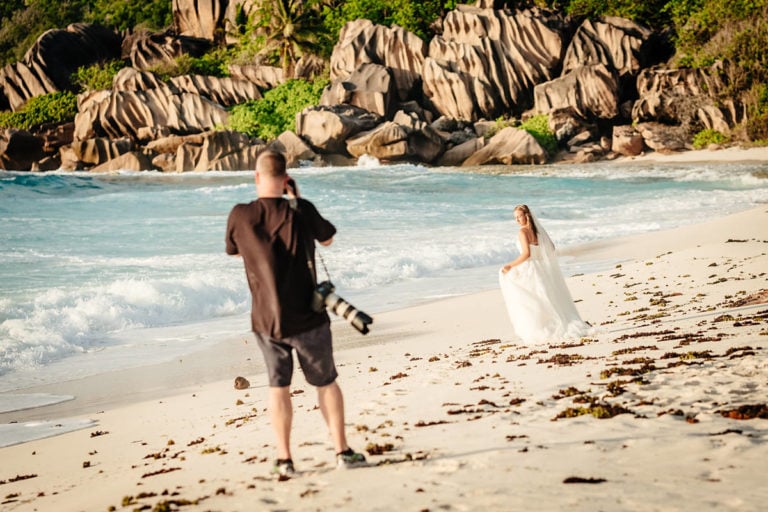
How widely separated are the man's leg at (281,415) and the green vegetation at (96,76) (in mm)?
56626

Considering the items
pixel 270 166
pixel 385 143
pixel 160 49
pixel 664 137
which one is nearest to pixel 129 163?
pixel 385 143

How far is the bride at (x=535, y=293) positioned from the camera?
27.7 feet

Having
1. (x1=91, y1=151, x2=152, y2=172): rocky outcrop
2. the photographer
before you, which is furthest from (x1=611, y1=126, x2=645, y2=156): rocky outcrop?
the photographer

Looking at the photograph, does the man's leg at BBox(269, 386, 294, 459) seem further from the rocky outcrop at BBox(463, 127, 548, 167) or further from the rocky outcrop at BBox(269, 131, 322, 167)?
the rocky outcrop at BBox(463, 127, 548, 167)

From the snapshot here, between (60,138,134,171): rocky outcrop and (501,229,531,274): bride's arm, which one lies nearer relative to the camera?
(501,229,531,274): bride's arm

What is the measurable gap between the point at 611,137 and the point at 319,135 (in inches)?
674

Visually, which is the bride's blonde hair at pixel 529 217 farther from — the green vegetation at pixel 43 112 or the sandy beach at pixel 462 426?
the green vegetation at pixel 43 112

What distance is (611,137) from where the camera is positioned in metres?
46.1

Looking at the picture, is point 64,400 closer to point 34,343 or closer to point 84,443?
point 84,443

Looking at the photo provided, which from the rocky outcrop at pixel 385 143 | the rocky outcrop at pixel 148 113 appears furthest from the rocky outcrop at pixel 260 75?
the rocky outcrop at pixel 385 143

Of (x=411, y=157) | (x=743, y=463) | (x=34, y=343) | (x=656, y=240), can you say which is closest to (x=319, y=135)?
(x=411, y=157)

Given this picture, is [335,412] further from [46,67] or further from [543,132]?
[46,67]

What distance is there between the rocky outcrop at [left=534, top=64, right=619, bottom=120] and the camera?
43293mm

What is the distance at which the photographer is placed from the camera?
4.41m
